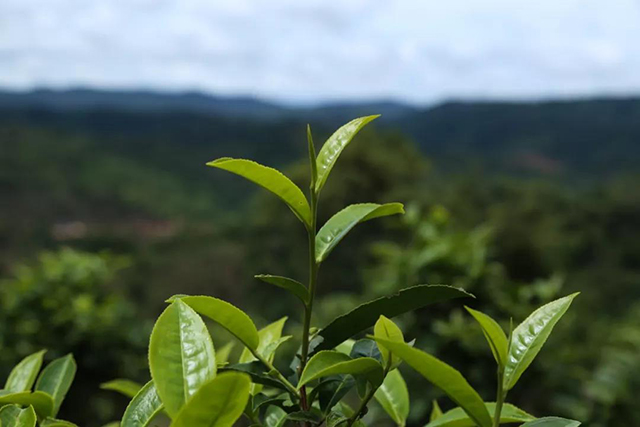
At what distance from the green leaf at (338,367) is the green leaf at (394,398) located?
23cm

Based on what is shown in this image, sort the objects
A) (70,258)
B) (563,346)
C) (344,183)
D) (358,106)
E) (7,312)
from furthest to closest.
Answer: (358,106), (344,183), (70,258), (7,312), (563,346)

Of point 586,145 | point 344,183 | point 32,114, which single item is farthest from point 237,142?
point 344,183

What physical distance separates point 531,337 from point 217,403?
14.6 inches

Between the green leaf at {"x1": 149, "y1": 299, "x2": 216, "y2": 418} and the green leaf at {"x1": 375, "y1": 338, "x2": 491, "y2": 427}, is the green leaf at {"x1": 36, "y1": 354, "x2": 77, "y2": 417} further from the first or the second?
the green leaf at {"x1": 375, "y1": 338, "x2": 491, "y2": 427}

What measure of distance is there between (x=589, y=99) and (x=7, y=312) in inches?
3382

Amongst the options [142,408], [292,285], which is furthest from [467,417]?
[142,408]

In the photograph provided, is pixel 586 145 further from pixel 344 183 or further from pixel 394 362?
pixel 394 362

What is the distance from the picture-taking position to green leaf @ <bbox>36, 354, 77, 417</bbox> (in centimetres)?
86

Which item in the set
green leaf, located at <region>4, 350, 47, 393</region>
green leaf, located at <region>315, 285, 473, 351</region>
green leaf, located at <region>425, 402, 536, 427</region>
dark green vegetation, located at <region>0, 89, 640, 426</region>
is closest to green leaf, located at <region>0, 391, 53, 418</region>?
green leaf, located at <region>4, 350, 47, 393</region>

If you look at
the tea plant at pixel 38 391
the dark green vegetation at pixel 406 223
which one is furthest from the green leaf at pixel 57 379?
the dark green vegetation at pixel 406 223

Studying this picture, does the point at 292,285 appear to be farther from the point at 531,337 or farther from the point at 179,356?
the point at 531,337

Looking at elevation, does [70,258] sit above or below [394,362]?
below

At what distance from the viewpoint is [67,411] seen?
10.3 feet

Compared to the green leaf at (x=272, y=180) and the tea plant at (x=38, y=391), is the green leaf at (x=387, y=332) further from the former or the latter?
the tea plant at (x=38, y=391)
